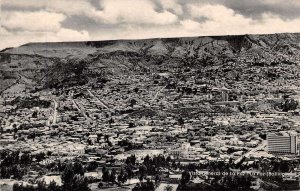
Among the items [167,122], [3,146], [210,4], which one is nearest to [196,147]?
[167,122]

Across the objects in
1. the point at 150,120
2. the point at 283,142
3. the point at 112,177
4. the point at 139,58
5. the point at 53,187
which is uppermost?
the point at 139,58

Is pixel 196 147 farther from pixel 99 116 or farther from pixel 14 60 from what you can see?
pixel 14 60

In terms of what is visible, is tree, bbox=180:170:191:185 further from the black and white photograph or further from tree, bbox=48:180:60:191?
tree, bbox=48:180:60:191

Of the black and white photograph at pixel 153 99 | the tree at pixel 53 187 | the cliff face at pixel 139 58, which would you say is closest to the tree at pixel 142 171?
the black and white photograph at pixel 153 99

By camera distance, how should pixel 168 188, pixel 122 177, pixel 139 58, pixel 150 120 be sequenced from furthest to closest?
pixel 139 58
pixel 150 120
pixel 122 177
pixel 168 188

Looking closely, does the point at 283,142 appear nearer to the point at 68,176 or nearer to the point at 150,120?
the point at 150,120

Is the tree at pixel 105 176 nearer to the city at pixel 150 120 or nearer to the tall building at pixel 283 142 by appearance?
the city at pixel 150 120

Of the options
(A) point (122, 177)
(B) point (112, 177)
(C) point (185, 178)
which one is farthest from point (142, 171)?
(C) point (185, 178)

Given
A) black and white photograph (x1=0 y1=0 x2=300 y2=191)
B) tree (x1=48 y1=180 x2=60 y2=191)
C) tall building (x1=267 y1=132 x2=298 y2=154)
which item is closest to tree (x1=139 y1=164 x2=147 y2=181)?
black and white photograph (x1=0 y1=0 x2=300 y2=191)
